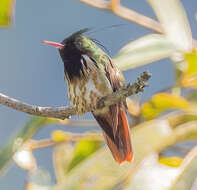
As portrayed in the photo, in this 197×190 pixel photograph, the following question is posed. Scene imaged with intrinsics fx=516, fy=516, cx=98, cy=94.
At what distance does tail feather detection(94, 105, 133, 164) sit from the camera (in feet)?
8.14

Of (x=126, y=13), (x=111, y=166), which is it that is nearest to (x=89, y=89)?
(x=111, y=166)

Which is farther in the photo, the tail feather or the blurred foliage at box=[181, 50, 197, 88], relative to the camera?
the blurred foliage at box=[181, 50, 197, 88]

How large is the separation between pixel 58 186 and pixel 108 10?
116cm

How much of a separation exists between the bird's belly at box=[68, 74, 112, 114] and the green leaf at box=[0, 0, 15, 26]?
1.45 feet

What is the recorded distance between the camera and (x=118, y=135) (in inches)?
101

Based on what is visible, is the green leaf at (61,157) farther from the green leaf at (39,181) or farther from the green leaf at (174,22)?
the green leaf at (174,22)

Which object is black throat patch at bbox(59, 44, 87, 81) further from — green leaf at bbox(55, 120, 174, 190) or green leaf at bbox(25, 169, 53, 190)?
green leaf at bbox(25, 169, 53, 190)

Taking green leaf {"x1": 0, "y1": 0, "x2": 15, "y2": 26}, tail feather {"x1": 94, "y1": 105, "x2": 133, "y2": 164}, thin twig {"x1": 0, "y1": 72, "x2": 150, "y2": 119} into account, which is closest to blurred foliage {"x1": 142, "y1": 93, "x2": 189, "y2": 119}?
tail feather {"x1": 94, "y1": 105, "x2": 133, "y2": 164}

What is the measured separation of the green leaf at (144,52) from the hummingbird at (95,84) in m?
0.07

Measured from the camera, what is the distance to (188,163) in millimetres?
2416

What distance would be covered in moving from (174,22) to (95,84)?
0.90 metres

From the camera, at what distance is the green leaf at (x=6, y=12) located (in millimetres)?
2467

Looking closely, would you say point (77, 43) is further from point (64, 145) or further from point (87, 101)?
point (64, 145)

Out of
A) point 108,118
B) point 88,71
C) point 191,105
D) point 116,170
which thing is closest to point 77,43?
point 88,71
